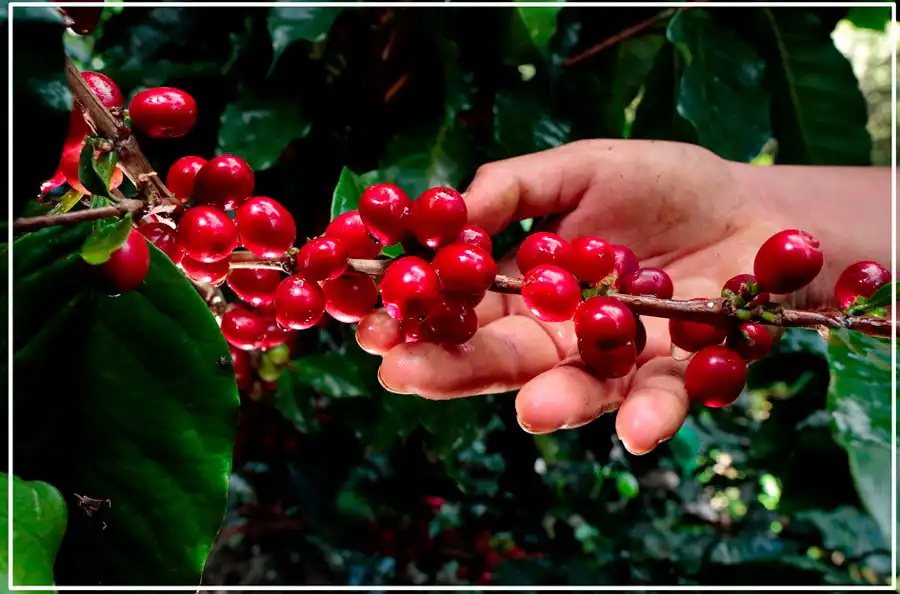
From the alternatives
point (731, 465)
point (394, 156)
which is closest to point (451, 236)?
point (394, 156)

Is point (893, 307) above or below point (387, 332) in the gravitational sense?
above

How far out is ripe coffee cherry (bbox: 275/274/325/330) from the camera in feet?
1.70

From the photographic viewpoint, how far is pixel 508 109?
36.8 inches

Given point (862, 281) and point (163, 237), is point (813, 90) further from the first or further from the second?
point (163, 237)

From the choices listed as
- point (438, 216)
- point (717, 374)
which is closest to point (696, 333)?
point (717, 374)

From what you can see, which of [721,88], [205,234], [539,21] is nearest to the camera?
[205,234]

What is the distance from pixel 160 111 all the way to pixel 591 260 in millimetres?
365

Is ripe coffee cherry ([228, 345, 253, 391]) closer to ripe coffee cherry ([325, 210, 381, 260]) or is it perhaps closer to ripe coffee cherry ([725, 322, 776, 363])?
ripe coffee cherry ([325, 210, 381, 260])

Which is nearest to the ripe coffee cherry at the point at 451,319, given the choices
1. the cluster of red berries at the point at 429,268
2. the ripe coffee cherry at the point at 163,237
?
the cluster of red berries at the point at 429,268

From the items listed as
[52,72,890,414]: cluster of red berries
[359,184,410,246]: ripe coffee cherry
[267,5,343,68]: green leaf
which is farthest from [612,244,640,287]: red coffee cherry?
[267,5,343,68]: green leaf

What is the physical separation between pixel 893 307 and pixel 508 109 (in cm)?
61

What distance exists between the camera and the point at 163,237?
1.66 feet

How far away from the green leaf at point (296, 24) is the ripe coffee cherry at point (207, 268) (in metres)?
0.35

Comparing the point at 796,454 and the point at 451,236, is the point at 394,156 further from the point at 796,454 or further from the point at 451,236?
the point at 796,454
